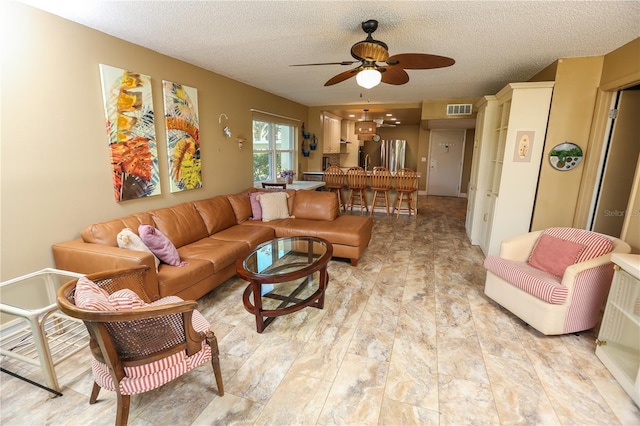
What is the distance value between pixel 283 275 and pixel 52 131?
209cm

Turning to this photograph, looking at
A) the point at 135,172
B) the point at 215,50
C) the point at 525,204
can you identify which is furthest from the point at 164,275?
the point at 525,204

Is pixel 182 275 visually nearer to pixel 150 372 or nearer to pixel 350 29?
pixel 150 372

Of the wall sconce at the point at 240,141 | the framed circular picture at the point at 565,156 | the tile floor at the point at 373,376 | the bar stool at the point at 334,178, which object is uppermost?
the wall sconce at the point at 240,141

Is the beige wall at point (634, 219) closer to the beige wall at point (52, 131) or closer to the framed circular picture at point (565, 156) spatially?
the framed circular picture at point (565, 156)

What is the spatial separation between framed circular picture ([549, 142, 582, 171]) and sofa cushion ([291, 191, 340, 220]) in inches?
101

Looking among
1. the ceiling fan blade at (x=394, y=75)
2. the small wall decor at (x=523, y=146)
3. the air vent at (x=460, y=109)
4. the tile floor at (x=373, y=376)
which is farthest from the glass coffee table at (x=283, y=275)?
the air vent at (x=460, y=109)

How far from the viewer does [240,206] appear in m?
4.02

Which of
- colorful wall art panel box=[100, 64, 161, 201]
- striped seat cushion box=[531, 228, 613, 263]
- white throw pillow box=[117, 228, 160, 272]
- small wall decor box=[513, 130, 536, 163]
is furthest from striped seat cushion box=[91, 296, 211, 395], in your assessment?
small wall decor box=[513, 130, 536, 163]

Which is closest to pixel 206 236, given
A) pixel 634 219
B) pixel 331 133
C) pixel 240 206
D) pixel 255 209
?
pixel 240 206

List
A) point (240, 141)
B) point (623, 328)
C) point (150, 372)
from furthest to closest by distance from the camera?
point (240, 141)
point (623, 328)
point (150, 372)

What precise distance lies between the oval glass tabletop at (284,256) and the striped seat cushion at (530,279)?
1513 mm

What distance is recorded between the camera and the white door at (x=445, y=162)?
27.2ft

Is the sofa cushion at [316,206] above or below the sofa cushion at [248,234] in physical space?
above

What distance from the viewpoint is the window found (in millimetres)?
5242
